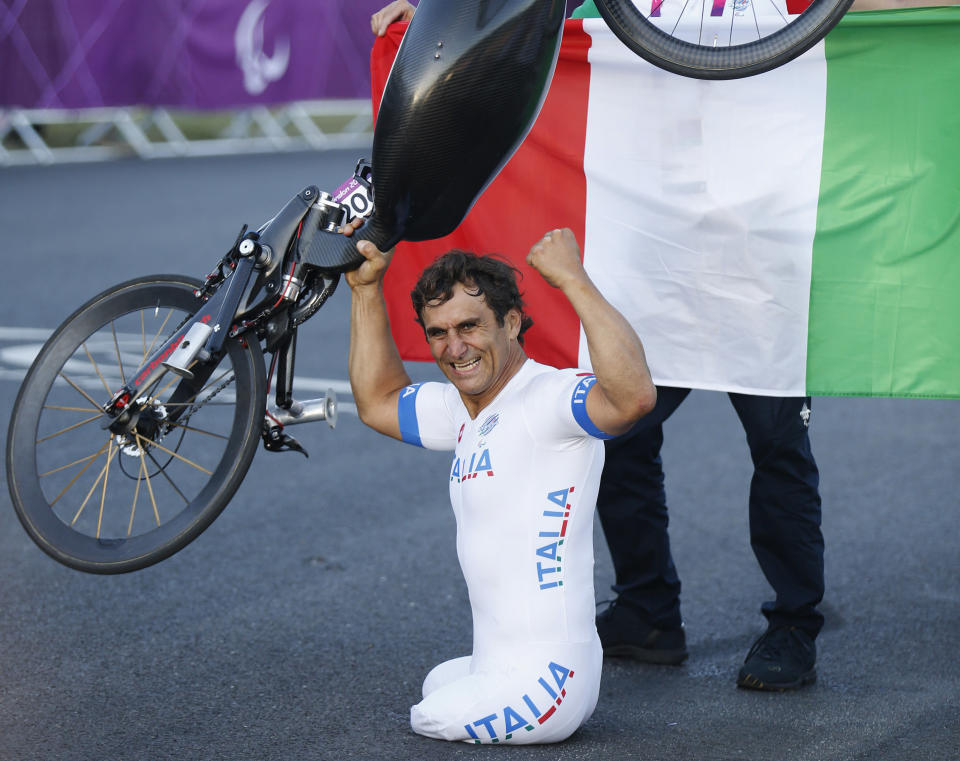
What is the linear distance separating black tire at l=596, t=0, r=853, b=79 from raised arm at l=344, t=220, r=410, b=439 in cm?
90

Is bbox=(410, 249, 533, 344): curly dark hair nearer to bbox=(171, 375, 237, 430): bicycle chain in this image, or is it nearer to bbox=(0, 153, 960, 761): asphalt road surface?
bbox=(171, 375, 237, 430): bicycle chain

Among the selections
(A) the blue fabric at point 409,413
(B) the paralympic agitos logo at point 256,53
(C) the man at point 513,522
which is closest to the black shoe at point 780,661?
(C) the man at point 513,522

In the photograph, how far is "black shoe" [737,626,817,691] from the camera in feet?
12.7

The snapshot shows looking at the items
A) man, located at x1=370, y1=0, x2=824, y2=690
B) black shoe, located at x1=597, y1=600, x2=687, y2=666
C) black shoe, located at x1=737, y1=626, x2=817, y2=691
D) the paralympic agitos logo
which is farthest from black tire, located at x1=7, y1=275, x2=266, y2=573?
the paralympic agitos logo

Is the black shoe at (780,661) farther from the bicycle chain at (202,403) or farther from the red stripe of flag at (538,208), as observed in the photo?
the bicycle chain at (202,403)

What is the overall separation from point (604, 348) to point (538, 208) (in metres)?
1.22

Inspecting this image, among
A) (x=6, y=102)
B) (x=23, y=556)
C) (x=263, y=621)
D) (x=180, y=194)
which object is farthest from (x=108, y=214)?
(x=263, y=621)

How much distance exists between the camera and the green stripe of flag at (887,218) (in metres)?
3.83

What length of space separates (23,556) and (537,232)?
228 cm

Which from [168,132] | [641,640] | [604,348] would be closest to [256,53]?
[168,132]

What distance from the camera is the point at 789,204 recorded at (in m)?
3.93

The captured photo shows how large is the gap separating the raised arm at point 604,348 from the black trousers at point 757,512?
85 centimetres

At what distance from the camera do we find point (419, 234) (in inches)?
131

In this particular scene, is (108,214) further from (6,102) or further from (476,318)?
(476,318)
